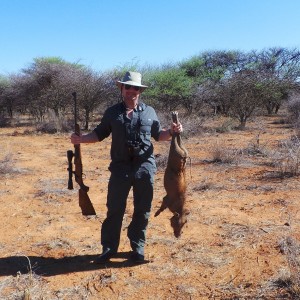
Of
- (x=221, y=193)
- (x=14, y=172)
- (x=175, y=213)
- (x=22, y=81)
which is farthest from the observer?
(x=22, y=81)

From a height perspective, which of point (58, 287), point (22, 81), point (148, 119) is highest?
point (22, 81)

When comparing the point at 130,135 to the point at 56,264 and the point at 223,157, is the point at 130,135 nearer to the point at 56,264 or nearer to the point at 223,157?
the point at 56,264

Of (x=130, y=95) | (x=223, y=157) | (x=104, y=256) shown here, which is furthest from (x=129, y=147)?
(x=223, y=157)

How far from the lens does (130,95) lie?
3568mm

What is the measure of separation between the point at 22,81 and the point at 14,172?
14561mm

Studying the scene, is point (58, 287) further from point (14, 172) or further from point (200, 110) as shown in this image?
point (200, 110)

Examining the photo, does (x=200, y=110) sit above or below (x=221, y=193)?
above

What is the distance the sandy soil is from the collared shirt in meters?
0.98

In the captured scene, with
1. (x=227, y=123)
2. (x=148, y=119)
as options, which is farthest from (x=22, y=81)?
(x=148, y=119)

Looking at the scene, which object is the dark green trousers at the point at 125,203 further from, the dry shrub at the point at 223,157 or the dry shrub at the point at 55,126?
the dry shrub at the point at 55,126

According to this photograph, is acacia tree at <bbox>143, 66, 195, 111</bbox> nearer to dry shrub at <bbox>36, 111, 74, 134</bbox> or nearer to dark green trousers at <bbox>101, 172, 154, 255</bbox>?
dry shrub at <bbox>36, 111, 74, 134</bbox>

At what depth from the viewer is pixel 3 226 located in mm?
5105

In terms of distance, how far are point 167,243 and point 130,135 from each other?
58.1 inches

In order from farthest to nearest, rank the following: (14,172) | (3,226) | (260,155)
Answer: (260,155), (14,172), (3,226)
